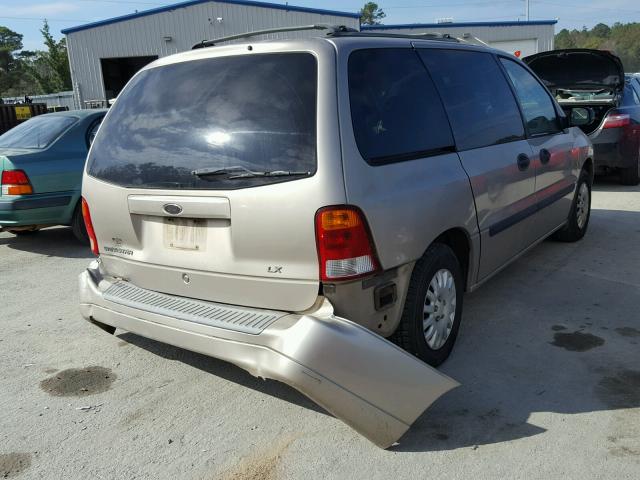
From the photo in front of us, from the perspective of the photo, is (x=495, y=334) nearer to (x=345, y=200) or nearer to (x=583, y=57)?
(x=345, y=200)

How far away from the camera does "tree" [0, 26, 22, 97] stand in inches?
2766

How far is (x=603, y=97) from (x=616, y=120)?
84cm

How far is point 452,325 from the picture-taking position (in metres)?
3.56

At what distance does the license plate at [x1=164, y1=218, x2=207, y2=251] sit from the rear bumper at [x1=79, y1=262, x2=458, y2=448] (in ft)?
1.26

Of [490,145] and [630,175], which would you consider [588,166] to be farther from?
[630,175]

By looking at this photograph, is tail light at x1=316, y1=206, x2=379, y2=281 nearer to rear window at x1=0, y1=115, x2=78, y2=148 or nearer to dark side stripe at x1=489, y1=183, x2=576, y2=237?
dark side stripe at x1=489, y1=183, x2=576, y2=237

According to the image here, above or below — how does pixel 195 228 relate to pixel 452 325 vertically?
above

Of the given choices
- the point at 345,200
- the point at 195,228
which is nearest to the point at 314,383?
the point at 345,200

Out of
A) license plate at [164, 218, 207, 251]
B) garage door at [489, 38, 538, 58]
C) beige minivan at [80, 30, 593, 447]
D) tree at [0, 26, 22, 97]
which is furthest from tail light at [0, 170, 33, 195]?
tree at [0, 26, 22, 97]

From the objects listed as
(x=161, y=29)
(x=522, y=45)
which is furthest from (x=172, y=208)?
(x=522, y=45)

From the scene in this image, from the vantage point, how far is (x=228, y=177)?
280cm

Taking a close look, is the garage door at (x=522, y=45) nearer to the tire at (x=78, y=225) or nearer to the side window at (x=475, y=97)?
the tire at (x=78, y=225)

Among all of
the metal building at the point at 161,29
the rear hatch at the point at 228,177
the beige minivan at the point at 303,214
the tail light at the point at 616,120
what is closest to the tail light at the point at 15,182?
the beige minivan at the point at 303,214

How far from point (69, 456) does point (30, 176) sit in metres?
4.25
